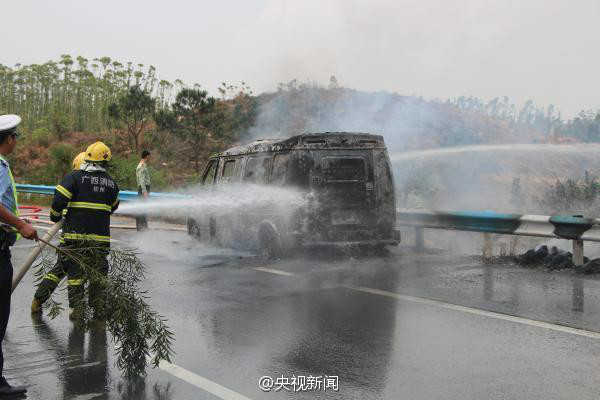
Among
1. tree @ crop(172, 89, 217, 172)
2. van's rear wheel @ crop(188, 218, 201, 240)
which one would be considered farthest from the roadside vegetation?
van's rear wheel @ crop(188, 218, 201, 240)

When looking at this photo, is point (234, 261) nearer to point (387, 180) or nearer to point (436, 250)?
point (387, 180)

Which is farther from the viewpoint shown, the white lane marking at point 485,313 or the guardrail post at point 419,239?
the guardrail post at point 419,239

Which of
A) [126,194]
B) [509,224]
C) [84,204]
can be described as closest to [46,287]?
[84,204]

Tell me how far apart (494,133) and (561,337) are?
36822 mm

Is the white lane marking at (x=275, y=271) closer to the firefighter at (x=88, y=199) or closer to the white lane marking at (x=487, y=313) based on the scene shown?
the white lane marking at (x=487, y=313)

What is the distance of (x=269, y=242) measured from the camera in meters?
10.3

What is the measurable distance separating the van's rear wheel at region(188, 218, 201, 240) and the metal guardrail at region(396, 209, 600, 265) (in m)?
4.07

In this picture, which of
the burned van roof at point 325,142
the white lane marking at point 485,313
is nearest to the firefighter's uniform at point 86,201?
the white lane marking at point 485,313

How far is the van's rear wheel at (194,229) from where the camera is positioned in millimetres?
12656

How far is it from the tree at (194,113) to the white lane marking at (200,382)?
2683 centimetres

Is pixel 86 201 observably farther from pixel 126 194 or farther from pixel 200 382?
pixel 126 194

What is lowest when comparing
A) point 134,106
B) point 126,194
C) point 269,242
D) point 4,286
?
point 269,242

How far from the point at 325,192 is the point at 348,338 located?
447cm

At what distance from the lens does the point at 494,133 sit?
40.4 m
